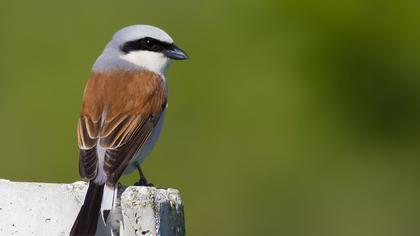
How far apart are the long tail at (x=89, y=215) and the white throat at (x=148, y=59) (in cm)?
127

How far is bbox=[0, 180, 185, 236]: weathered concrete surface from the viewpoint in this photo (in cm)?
266

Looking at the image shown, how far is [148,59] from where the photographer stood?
14.1 ft

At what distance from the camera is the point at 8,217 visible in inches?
105

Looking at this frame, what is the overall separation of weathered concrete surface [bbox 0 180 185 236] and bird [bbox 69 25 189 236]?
324mm

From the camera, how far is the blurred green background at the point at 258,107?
783 centimetres

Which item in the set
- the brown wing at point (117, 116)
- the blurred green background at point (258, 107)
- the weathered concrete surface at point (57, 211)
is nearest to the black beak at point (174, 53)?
the brown wing at point (117, 116)

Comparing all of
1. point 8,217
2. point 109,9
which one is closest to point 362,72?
point 109,9

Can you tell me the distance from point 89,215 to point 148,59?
1.63m

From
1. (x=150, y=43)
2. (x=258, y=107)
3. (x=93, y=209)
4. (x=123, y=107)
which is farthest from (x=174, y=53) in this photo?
(x=258, y=107)

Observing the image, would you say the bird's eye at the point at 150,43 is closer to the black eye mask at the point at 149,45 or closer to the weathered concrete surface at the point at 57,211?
the black eye mask at the point at 149,45

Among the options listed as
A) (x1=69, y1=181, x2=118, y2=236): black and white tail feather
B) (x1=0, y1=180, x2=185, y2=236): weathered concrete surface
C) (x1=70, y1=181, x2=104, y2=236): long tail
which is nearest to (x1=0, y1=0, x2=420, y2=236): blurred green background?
(x1=69, y1=181, x2=118, y2=236): black and white tail feather

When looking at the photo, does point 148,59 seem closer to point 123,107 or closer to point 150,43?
point 150,43

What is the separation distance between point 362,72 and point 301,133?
0.95 metres

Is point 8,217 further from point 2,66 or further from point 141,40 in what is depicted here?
point 2,66
